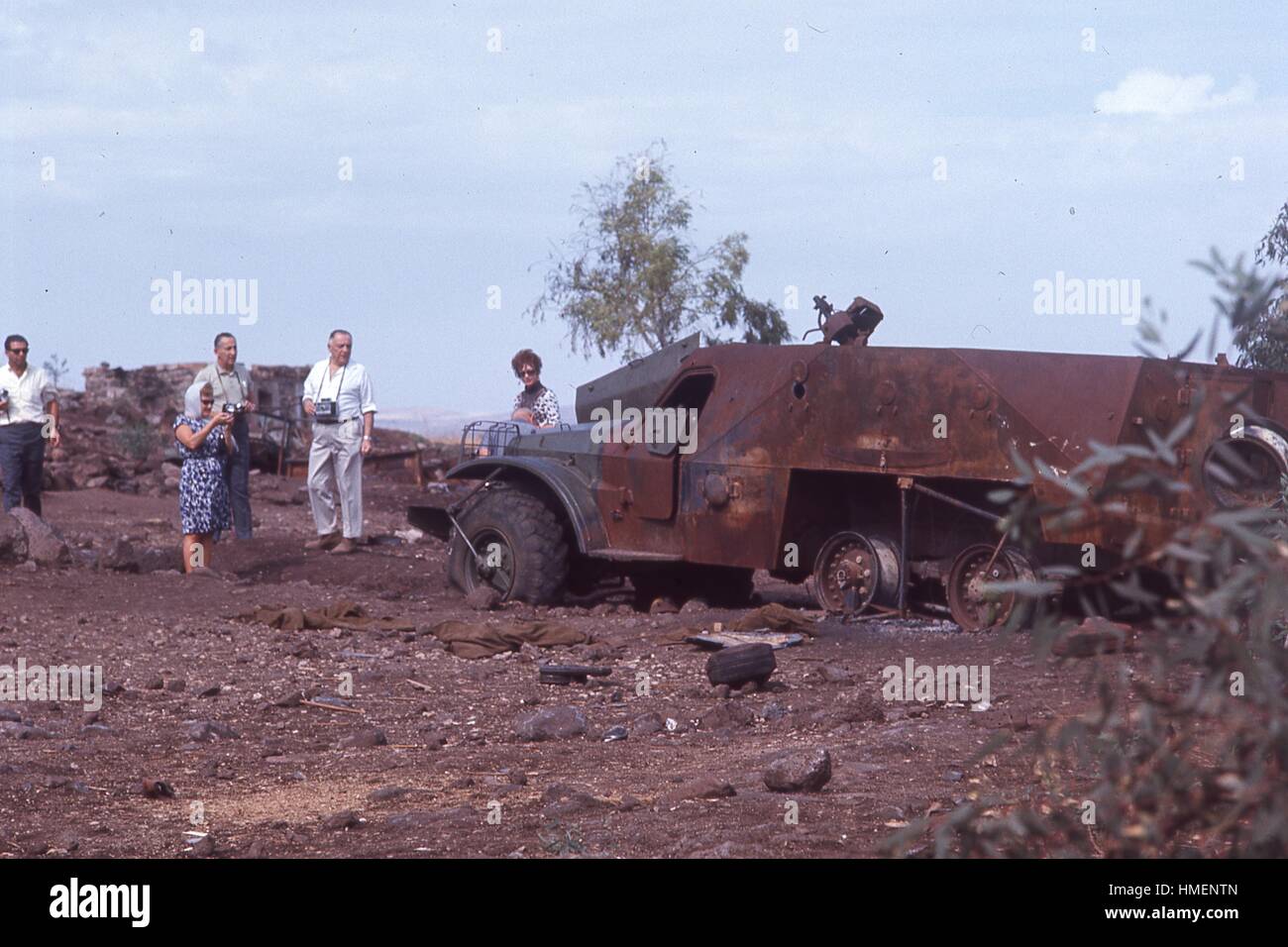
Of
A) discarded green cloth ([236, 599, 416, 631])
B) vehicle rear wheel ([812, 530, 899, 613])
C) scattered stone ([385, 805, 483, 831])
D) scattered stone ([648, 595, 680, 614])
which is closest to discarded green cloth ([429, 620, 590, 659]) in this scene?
discarded green cloth ([236, 599, 416, 631])

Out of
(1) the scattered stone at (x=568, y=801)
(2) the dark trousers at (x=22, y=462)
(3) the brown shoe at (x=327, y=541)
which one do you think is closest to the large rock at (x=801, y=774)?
(1) the scattered stone at (x=568, y=801)

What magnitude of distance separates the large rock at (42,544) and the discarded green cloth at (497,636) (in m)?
4.64

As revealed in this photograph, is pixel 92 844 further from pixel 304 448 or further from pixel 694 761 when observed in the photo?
pixel 304 448

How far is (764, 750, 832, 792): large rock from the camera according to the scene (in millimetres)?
6066

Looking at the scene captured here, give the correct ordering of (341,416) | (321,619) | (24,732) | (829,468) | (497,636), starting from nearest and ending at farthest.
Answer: (24,732), (829,468), (497,636), (321,619), (341,416)

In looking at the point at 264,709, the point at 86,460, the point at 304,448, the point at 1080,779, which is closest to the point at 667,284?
the point at 304,448

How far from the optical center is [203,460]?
41.6ft

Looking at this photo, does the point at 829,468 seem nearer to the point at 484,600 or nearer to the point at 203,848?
the point at 484,600

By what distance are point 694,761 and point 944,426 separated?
3548 millimetres

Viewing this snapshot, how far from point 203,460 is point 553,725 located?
5794mm

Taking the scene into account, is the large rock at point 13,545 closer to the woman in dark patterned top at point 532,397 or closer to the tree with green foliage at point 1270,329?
the woman in dark patterned top at point 532,397

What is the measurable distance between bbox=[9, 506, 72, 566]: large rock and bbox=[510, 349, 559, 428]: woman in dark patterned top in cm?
398

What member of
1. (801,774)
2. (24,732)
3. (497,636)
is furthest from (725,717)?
(24,732)
